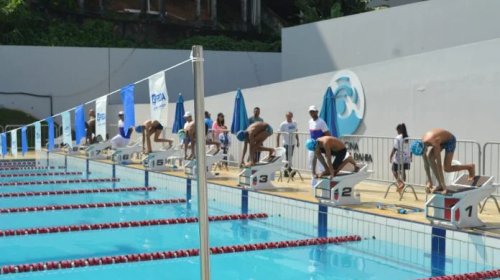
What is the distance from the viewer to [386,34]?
17875mm

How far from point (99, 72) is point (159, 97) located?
1731 centimetres

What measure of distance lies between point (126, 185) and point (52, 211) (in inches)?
153

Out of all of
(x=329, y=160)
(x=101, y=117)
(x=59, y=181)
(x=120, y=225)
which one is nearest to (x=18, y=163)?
(x=59, y=181)

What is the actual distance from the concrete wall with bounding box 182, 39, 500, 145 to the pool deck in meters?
1.16

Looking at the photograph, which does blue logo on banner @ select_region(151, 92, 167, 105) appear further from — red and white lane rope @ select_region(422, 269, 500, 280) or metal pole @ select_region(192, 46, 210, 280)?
metal pole @ select_region(192, 46, 210, 280)

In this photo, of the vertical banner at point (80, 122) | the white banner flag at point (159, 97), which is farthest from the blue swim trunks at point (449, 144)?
the vertical banner at point (80, 122)

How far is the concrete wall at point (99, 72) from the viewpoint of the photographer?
83.3 ft

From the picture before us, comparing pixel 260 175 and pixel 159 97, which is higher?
pixel 159 97

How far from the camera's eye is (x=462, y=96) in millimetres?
11000

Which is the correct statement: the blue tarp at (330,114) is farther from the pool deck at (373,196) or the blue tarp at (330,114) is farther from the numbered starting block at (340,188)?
the numbered starting block at (340,188)

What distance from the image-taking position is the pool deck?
26.4 feet

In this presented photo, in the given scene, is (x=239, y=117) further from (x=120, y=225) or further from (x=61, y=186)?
(x=120, y=225)

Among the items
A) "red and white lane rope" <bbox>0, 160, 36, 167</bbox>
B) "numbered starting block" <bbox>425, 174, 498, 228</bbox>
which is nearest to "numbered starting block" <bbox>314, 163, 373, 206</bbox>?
"numbered starting block" <bbox>425, 174, 498, 228</bbox>

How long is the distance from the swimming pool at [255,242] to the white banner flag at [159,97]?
5.15 feet
